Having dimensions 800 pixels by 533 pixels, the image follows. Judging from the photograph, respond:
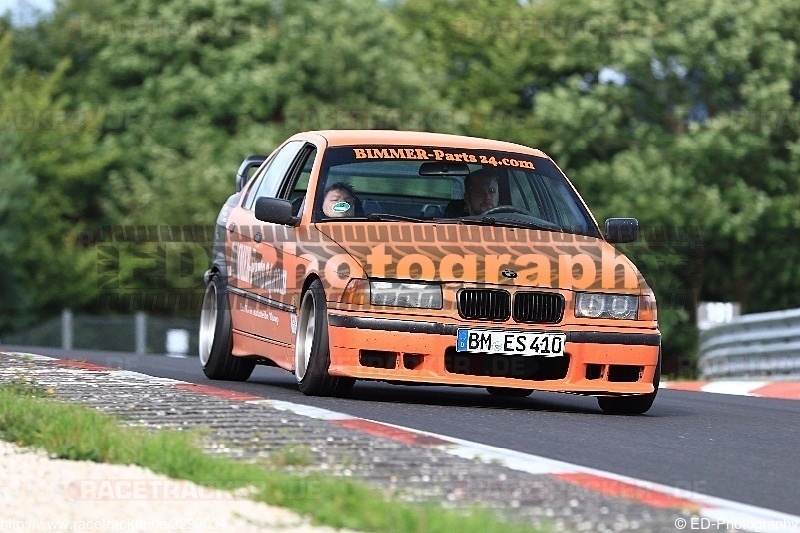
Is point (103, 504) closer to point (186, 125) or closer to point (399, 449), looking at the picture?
point (399, 449)

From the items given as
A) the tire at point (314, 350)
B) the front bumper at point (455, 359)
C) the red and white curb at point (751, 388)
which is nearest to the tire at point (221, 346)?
the tire at point (314, 350)

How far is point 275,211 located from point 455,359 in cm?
158

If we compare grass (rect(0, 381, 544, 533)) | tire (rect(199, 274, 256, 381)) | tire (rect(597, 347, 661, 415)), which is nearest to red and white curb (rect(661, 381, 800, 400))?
tire (rect(597, 347, 661, 415))

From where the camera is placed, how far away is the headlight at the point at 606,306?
10234 millimetres

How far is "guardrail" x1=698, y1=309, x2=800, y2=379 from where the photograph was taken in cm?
1897

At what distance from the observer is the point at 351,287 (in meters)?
9.97

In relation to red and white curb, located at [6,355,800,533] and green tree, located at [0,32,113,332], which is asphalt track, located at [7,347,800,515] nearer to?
red and white curb, located at [6,355,800,533]

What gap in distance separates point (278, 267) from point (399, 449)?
404 centimetres

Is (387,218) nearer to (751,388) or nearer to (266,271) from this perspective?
(266,271)

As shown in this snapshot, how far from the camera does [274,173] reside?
Result: 12.5 metres

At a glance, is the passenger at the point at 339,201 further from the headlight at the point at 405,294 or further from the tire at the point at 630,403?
the tire at the point at 630,403

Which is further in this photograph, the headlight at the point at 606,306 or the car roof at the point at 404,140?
the car roof at the point at 404,140

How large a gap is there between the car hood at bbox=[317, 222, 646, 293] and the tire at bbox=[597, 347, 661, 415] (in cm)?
64

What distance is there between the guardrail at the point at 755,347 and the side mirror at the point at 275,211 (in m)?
8.84
